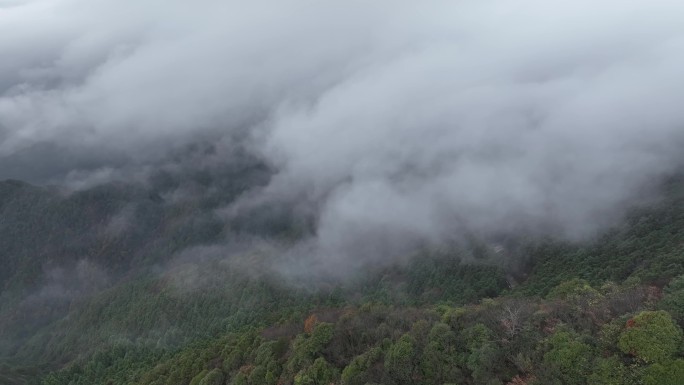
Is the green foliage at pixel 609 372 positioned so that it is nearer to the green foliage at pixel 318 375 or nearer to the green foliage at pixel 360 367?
the green foliage at pixel 360 367

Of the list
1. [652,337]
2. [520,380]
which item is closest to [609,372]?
[652,337]

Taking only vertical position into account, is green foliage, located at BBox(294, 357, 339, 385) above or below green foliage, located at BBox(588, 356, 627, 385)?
above

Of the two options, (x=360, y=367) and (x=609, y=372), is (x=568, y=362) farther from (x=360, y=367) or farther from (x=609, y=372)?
(x=360, y=367)

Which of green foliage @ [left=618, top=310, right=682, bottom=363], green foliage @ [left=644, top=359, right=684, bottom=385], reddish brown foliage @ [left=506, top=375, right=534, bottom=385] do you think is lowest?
green foliage @ [left=644, top=359, right=684, bottom=385]

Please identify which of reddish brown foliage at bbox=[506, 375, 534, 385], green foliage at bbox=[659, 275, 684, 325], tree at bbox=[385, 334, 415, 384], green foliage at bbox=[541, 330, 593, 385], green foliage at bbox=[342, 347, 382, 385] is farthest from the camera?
green foliage at bbox=[342, 347, 382, 385]

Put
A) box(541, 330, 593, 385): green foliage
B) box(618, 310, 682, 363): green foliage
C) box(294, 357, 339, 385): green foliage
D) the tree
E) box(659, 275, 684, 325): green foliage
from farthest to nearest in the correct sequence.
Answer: box(294, 357, 339, 385): green foliage
the tree
box(659, 275, 684, 325): green foliage
box(541, 330, 593, 385): green foliage
box(618, 310, 682, 363): green foliage

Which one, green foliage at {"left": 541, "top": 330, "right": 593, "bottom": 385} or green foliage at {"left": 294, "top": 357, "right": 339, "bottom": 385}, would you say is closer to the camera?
green foliage at {"left": 541, "top": 330, "right": 593, "bottom": 385}

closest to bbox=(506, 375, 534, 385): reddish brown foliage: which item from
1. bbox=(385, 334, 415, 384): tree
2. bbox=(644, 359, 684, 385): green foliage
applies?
bbox=(644, 359, 684, 385): green foliage

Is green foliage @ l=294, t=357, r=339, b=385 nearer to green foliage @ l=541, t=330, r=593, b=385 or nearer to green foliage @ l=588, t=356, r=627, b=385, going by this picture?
green foliage @ l=541, t=330, r=593, b=385

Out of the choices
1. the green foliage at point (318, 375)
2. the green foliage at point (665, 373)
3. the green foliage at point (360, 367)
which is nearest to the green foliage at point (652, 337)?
the green foliage at point (665, 373)
